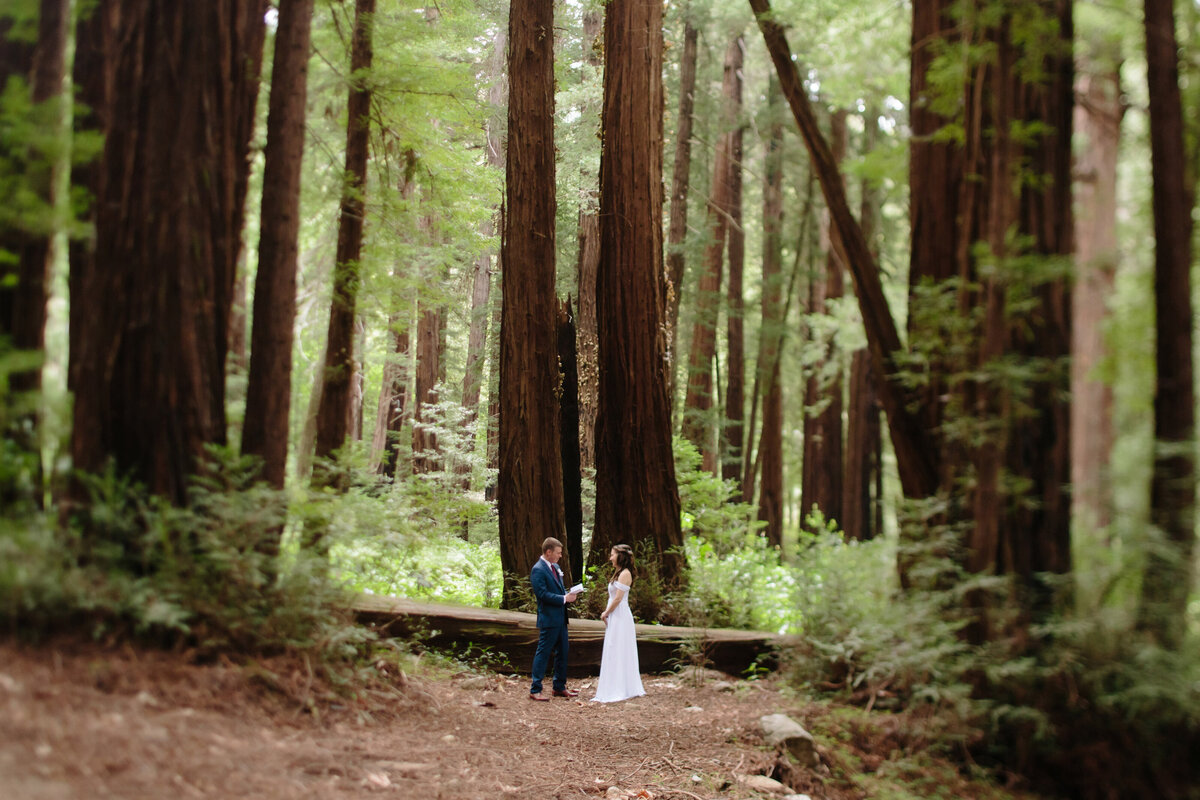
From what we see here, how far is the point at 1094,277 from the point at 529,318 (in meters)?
7.21

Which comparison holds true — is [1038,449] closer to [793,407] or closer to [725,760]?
[725,760]

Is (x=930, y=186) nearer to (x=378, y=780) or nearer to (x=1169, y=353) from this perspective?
(x=1169, y=353)

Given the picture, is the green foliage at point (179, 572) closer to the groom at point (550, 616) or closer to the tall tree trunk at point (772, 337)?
the groom at point (550, 616)

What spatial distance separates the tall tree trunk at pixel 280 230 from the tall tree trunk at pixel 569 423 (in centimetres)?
622

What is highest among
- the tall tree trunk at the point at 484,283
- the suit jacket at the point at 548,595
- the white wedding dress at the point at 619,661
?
the tall tree trunk at the point at 484,283

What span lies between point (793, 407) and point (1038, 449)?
1043 inches

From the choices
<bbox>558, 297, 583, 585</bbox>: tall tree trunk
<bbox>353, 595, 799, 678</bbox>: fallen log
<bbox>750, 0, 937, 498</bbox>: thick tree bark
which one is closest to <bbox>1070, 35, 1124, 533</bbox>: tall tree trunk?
<bbox>750, 0, 937, 498</bbox>: thick tree bark

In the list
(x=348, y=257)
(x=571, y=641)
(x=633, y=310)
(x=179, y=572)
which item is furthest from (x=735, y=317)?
(x=179, y=572)

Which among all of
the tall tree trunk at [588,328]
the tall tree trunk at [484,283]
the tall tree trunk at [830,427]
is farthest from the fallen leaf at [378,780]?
the tall tree trunk at [830,427]

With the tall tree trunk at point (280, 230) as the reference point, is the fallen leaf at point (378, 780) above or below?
below

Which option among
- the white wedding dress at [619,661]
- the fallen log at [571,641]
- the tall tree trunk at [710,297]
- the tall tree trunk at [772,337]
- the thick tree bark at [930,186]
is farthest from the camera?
the tall tree trunk at [772,337]

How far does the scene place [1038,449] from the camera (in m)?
5.26

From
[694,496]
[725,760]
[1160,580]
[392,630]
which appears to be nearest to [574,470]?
[694,496]

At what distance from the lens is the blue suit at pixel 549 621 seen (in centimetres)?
852
